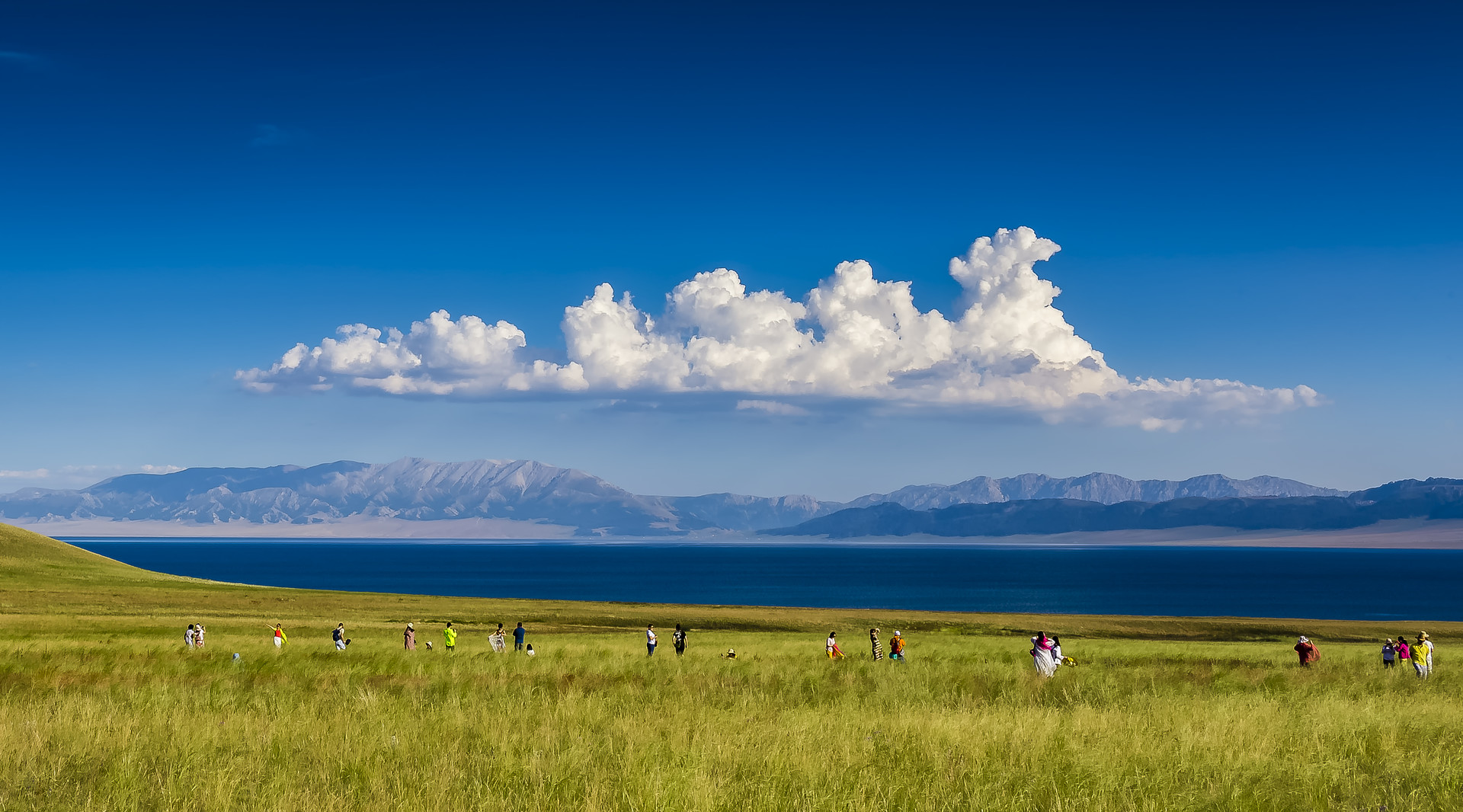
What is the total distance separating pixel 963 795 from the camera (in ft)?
31.6

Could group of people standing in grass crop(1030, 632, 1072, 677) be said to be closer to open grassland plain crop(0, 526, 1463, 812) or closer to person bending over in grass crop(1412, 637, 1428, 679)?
open grassland plain crop(0, 526, 1463, 812)

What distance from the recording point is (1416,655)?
79.4 ft

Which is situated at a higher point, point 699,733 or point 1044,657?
point 699,733

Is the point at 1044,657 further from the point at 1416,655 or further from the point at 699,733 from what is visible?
the point at 699,733

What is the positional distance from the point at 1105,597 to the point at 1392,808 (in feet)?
436

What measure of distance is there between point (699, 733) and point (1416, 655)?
70.2 feet

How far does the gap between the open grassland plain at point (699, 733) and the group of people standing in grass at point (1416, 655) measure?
666mm

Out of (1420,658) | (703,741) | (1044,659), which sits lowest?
(1420,658)

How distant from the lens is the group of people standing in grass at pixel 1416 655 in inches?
949

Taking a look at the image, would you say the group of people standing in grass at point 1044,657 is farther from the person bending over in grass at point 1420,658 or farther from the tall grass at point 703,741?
the person bending over in grass at point 1420,658

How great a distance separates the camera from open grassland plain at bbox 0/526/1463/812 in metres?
9.35

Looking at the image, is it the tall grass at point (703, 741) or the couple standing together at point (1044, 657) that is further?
the couple standing together at point (1044, 657)

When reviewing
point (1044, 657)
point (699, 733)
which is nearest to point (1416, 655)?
point (1044, 657)

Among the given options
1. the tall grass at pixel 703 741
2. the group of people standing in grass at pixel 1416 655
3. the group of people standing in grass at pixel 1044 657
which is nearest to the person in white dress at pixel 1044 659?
the group of people standing in grass at pixel 1044 657
